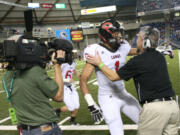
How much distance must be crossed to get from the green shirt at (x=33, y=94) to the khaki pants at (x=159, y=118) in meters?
0.99

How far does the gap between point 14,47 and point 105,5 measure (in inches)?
1831

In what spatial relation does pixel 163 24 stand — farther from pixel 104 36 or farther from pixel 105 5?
pixel 104 36

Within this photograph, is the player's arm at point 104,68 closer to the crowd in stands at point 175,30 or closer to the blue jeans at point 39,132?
the blue jeans at point 39,132

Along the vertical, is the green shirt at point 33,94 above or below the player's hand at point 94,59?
below

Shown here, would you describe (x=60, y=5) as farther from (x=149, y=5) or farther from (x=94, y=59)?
(x=94, y=59)

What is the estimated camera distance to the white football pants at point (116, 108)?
2.65 metres

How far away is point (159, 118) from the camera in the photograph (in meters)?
2.16

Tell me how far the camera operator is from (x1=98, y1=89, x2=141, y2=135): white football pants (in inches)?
33.5

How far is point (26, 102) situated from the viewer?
1983 millimetres

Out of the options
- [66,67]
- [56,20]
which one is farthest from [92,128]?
[56,20]

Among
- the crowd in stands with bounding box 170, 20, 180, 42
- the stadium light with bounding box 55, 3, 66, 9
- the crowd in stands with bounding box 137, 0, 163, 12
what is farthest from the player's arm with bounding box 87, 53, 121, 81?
the crowd in stands with bounding box 137, 0, 163, 12

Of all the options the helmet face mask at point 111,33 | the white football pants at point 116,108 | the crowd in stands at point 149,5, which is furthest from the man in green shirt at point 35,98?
the crowd in stands at point 149,5

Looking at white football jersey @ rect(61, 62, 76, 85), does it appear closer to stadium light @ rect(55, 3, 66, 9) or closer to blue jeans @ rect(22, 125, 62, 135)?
blue jeans @ rect(22, 125, 62, 135)

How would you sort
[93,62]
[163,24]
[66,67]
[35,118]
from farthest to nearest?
[163,24] → [66,67] → [93,62] → [35,118]
